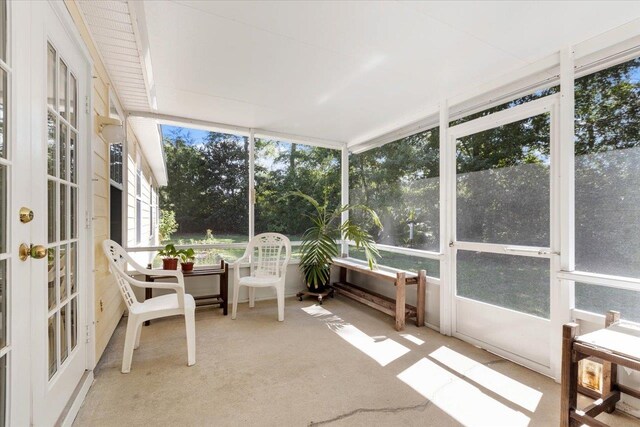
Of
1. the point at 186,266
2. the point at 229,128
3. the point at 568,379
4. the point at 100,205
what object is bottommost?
the point at 568,379

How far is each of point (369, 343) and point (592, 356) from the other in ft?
5.42

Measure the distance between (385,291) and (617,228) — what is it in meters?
2.45

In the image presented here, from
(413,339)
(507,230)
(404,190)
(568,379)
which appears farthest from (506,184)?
(413,339)

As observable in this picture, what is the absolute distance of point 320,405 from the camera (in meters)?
1.89

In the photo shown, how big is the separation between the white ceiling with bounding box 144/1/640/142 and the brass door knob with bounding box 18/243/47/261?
1530 millimetres

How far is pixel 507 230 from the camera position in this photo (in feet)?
8.48

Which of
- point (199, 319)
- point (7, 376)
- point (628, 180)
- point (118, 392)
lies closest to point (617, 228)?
point (628, 180)

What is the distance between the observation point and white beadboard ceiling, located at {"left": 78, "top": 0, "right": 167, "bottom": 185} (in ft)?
6.19

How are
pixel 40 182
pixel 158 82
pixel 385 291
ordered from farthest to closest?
pixel 385 291, pixel 158 82, pixel 40 182

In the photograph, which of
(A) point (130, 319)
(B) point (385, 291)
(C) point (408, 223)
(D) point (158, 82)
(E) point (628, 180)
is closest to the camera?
(E) point (628, 180)

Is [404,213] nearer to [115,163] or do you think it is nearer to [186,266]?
[186,266]

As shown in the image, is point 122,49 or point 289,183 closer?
point 122,49

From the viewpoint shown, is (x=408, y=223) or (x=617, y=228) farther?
(x=408, y=223)

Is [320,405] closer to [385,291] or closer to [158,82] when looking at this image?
[385,291]
